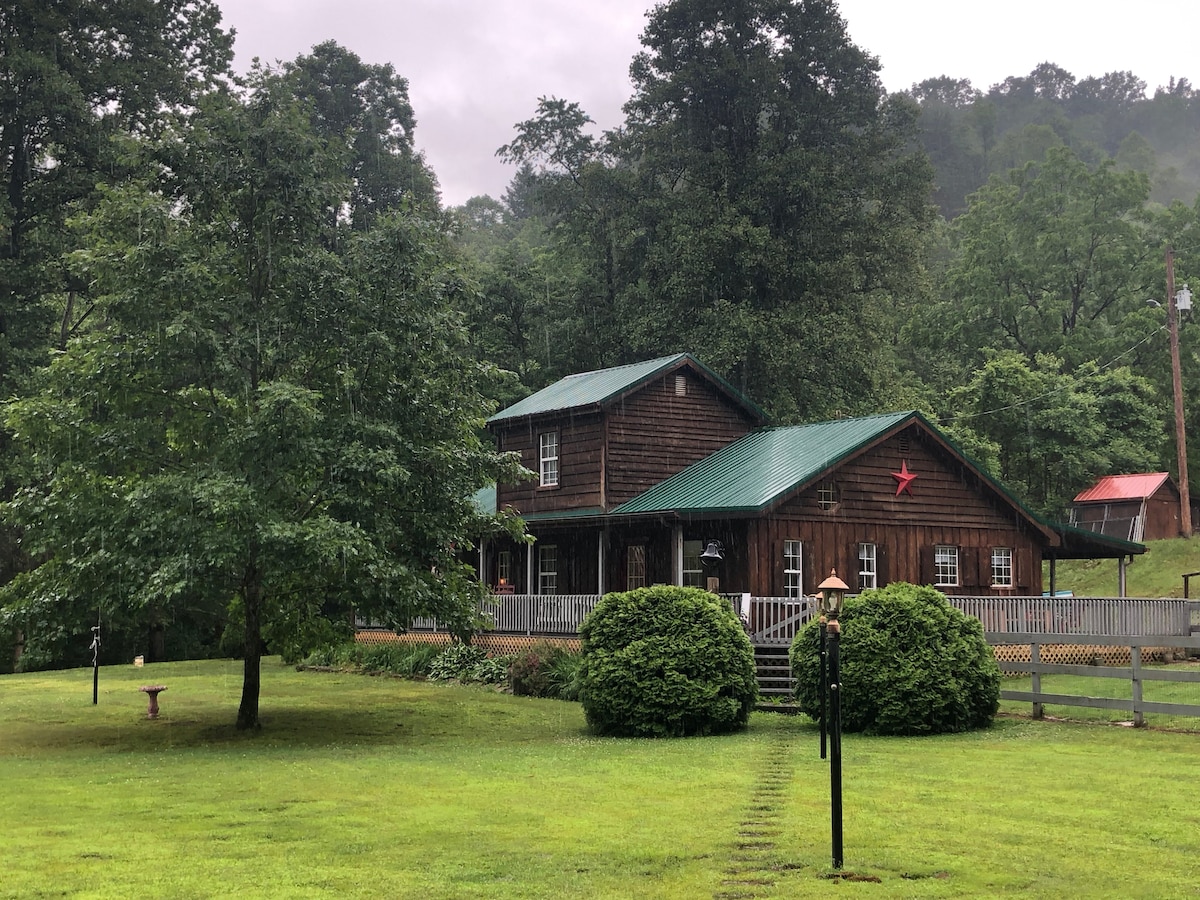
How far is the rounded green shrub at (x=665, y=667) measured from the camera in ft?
66.0

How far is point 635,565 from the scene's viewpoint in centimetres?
3378

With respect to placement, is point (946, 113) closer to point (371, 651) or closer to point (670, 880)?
point (371, 651)

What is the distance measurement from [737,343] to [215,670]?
884 inches

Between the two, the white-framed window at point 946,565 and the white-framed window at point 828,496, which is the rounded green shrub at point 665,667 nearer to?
the white-framed window at point 828,496

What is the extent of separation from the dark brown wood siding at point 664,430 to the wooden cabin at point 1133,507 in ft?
77.2

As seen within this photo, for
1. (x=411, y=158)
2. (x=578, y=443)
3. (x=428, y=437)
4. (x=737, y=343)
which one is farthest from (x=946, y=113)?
(x=428, y=437)

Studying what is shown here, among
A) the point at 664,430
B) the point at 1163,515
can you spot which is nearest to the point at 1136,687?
the point at 664,430

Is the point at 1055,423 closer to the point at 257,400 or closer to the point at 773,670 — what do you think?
the point at 773,670

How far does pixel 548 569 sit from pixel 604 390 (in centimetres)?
590

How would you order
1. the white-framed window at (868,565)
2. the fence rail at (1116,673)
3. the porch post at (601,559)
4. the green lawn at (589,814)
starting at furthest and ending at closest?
the porch post at (601,559) < the white-framed window at (868,565) < the fence rail at (1116,673) < the green lawn at (589,814)

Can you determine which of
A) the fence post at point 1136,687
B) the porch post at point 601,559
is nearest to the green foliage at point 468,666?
the porch post at point 601,559

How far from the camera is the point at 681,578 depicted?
101 feet

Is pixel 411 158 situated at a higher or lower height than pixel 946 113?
lower

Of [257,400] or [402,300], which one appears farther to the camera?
[402,300]
